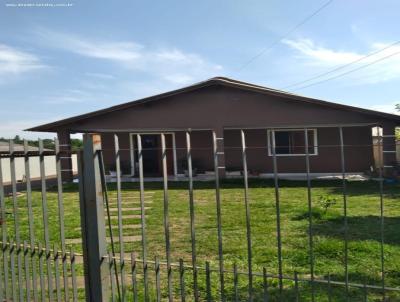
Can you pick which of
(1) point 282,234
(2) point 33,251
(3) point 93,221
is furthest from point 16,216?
(1) point 282,234

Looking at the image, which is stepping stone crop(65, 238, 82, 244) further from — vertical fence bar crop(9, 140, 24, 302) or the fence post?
the fence post

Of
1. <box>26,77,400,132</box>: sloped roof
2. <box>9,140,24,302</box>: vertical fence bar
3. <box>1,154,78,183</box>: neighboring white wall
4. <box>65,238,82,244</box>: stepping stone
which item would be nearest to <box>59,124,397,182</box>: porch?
<box>26,77,400,132</box>: sloped roof

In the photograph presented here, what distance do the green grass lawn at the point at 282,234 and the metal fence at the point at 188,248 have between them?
18mm

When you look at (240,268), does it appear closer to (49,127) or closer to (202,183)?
(202,183)

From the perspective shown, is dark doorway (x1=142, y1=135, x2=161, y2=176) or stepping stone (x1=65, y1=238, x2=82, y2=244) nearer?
stepping stone (x1=65, y1=238, x2=82, y2=244)

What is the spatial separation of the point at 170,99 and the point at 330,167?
8446 mm

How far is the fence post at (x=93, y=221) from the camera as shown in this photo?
2809 mm

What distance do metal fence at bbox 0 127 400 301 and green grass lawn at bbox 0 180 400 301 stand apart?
0.02 meters

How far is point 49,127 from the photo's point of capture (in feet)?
58.1

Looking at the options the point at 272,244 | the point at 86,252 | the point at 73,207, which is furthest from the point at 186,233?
the point at 73,207

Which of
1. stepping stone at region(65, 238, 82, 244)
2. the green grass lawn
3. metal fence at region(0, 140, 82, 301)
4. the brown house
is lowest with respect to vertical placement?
the green grass lawn

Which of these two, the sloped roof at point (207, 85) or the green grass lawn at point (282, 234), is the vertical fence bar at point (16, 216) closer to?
the green grass lawn at point (282, 234)

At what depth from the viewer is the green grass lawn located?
4.34 meters

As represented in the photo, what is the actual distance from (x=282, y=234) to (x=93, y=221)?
441 centimetres
